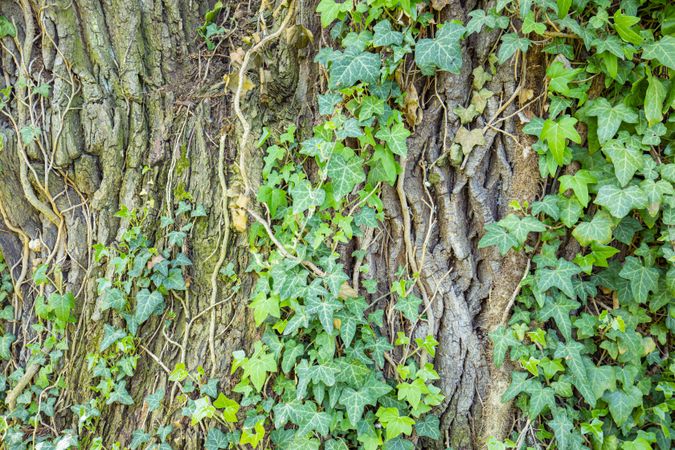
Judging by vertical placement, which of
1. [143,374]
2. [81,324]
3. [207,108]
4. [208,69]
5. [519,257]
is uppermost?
[208,69]

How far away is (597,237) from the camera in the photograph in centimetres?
153

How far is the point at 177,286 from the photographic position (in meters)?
1.87

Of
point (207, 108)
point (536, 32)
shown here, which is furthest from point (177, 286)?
point (536, 32)

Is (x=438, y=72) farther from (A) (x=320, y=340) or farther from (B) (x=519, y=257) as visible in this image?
(A) (x=320, y=340)

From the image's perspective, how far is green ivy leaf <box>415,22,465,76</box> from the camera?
151cm

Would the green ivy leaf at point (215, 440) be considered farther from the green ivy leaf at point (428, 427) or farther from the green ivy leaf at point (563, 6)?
the green ivy leaf at point (563, 6)

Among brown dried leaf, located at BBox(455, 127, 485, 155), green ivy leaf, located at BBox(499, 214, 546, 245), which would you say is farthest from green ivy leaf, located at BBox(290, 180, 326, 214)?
green ivy leaf, located at BBox(499, 214, 546, 245)

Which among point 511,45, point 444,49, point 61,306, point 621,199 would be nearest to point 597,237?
point 621,199

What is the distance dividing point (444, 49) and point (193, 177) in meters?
1.17

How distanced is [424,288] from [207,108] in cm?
125

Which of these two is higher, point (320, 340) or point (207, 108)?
point (207, 108)

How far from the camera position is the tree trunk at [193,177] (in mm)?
1712

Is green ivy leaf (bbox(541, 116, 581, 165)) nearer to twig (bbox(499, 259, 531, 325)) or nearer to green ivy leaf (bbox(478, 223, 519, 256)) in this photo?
green ivy leaf (bbox(478, 223, 519, 256))

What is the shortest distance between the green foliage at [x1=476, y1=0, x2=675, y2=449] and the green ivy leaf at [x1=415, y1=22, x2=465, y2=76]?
7 centimetres
